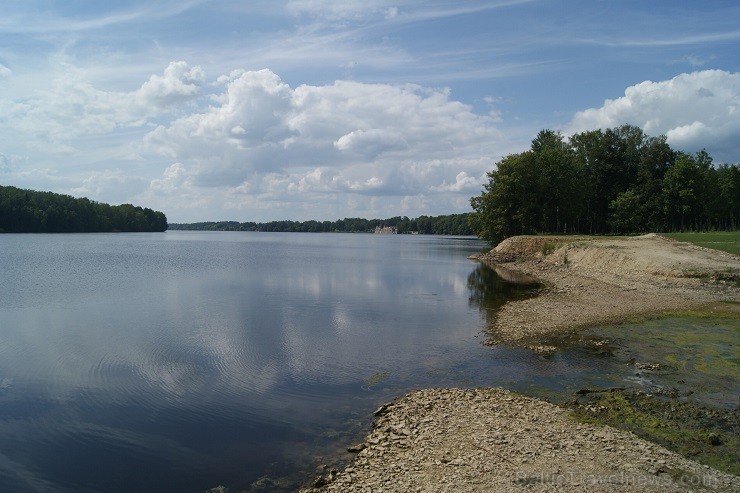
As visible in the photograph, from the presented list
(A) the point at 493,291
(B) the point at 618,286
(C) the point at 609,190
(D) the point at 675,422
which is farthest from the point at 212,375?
(C) the point at 609,190

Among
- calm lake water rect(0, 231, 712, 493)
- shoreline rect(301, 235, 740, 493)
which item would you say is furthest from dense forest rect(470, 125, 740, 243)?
shoreline rect(301, 235, 740, 493)

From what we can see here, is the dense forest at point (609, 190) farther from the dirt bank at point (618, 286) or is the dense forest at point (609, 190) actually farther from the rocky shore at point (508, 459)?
the rocky shore at point (508, 459)

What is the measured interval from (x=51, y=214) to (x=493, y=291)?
5456 inches

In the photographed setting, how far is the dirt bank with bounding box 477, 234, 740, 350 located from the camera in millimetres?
Answer: 23391

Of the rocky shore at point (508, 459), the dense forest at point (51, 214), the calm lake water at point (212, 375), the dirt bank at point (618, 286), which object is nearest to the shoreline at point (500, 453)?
the rocky shore at point (508, 459)

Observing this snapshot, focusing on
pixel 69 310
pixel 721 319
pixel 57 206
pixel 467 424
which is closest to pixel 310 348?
pixel 467 424

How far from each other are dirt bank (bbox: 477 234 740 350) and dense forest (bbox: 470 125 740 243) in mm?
24878

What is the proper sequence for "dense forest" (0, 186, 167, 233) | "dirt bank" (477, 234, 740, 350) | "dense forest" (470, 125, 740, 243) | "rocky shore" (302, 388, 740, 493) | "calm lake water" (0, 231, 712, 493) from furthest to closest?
"dense forest" (0, 186, 167, 233)
"dense forest" (470, 125, 740, 243)
"dirt bank" (477, 234, 740, 350)
"calm lake water" (0, 231, 712, 493)
"rocky shore" (302, 388, 740, 493)

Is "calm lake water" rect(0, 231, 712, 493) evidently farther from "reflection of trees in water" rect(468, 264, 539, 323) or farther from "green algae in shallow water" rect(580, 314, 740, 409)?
"green algae in shallow water" rect(580, 314, 740, 409)

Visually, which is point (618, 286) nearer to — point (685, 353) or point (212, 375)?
point (685, 353)

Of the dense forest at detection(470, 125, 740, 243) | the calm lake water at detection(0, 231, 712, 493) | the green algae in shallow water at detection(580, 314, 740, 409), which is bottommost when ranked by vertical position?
the calm lake water at detection(0, 231, 712, 493)

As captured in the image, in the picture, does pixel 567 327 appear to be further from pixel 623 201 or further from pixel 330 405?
pixel 623 201

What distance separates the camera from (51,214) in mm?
134250

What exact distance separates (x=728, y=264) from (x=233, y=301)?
31512 millimetres
